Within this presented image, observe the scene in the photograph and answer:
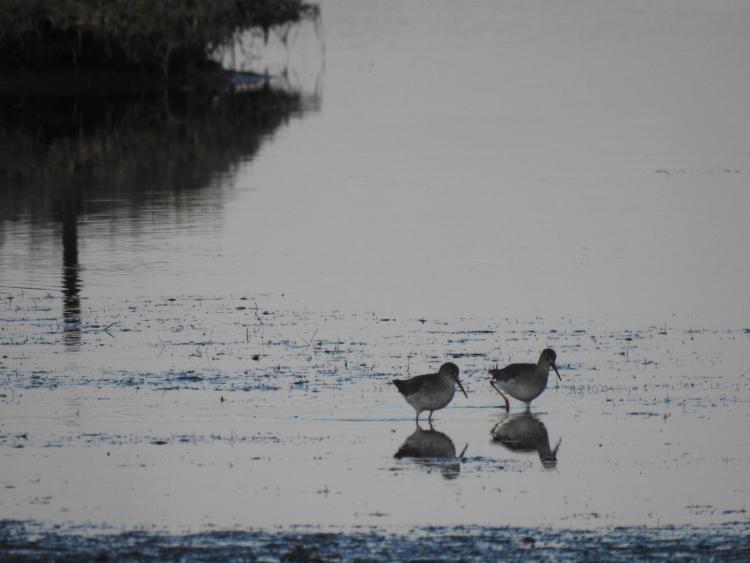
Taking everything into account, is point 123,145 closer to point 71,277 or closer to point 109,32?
point 109,32

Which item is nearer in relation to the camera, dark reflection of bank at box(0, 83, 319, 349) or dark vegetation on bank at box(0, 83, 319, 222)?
dark reflection of bank at box(0, 83, 319, 349)

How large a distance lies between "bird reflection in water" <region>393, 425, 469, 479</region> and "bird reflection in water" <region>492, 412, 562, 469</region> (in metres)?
0.41

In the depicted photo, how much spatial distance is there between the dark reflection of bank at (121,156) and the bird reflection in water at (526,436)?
16.0 feet

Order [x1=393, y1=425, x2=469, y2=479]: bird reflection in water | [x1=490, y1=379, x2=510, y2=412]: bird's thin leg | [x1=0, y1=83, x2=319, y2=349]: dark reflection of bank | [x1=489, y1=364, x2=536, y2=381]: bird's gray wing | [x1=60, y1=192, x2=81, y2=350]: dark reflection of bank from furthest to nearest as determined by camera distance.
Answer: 1. [x1=0, y1=83, x2=319, y2=349]: dark reflection of bank
2. [x1=60, y1=192, x2=81, y2=350]: dark reflection of bank
3. [x1=490, y1=379, x2=510, y2=412]: bird's thin leg
4. [x1=489, y1=364, x2=536, y2=381]: bird's gray wing
5. [x1=393, y1=425, x2=469, y2=479]: bird reflection in water

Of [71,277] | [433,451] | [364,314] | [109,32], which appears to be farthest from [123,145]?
[433,451]

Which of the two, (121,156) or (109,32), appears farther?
(109,32)

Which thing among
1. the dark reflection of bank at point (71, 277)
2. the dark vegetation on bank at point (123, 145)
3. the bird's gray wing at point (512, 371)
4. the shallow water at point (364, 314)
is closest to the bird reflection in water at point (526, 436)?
the shallow water at point (364, 314)

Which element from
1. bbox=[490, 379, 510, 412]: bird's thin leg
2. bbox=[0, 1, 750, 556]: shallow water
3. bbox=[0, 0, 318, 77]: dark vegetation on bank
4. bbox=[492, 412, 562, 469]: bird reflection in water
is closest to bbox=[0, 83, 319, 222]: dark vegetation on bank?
bbox=[0, 1, 750, 556]: shallow water

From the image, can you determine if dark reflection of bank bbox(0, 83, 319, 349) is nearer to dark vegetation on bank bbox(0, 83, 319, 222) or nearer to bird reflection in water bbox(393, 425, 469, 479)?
dark vegetation on bank bbox(0, 83, 319, 222)

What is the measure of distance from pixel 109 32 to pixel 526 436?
36.2 meters

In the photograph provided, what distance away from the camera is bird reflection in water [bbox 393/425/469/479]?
1255cm

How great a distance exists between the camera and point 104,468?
488 inches

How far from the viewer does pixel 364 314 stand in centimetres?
1862

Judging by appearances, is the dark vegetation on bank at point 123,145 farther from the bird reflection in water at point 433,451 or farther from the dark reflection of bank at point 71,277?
the bird reflection in water at point 433,451
